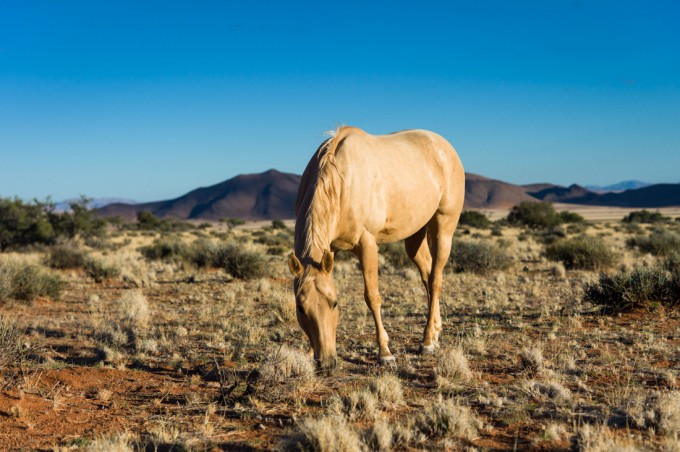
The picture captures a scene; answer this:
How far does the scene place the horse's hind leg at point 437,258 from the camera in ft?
23.9

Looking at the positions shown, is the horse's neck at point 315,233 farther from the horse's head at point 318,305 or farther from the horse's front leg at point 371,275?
the horse's front leg at point 371,275

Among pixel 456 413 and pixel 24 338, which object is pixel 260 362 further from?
pixel 24 338

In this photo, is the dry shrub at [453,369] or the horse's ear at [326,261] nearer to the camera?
the horse's ear at [326,261]

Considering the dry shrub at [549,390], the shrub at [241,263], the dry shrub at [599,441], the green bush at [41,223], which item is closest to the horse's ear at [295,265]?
the dry shrub at [549,390]

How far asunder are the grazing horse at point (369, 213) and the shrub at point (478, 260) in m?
7.67

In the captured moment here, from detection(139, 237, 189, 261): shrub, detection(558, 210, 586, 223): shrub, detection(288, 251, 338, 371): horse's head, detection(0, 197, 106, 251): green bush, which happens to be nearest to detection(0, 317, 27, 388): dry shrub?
detection(288, 251, 338, 371): horse's head

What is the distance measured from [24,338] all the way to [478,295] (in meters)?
9.01

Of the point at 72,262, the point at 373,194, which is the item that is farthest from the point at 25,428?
the point at 72,262

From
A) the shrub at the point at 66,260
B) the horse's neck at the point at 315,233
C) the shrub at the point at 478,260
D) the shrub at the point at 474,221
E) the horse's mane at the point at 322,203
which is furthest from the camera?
the shrub at the point at 474,221

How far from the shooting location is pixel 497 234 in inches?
1479

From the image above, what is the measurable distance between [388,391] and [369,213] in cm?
229

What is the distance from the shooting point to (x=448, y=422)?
13.5 feet

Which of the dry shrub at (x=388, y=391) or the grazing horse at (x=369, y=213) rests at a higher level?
the grazing horse at (x=369, y=213)

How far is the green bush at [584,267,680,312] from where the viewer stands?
346 inches
